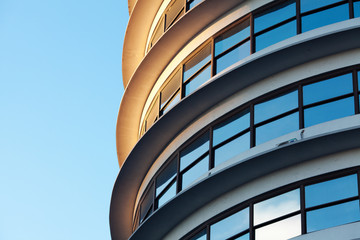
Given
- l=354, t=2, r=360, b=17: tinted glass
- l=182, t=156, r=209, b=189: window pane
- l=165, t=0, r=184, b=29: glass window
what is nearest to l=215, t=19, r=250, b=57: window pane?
l=165, t=0, r=184, b=29: glass window

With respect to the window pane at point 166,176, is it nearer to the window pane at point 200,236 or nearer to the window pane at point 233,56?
the window pane at point 200,236

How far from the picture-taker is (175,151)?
22297mm

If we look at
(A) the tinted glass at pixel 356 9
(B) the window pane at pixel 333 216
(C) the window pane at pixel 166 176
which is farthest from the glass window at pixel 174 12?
(B) the window pane at pixel 333 216

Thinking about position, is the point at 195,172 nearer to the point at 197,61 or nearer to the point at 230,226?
the point at 230,226

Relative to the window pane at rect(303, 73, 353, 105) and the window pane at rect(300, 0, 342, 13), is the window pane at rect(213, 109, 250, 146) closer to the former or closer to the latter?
the window pane at rect(303, 73, 353, 105)

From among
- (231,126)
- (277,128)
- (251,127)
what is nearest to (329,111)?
(277,128)

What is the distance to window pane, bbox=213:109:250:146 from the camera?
67.0 ft

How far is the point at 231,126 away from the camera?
816 inches

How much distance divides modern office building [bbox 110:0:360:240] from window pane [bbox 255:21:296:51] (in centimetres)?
4

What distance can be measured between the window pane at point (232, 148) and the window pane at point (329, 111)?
185 centimetres

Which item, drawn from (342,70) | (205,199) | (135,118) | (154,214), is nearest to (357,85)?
(342,70)

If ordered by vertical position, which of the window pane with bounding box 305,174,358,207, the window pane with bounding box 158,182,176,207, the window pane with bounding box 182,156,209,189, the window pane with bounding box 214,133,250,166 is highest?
the window pane with bounding box 214,133,250,166

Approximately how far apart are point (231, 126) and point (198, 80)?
8.83 feet

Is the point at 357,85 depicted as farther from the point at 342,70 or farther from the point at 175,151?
the point at 175,151
